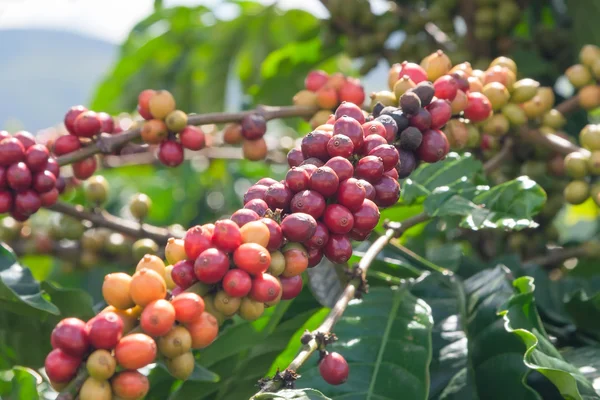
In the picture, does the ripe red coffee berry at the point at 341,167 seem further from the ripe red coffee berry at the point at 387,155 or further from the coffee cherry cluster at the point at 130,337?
the coffee cherry cluster at the point at 130,337

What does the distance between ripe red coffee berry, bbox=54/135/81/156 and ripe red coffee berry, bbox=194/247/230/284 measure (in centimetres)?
67

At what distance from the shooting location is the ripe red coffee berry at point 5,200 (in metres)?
1.33

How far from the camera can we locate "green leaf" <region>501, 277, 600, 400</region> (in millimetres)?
Answer: 1133

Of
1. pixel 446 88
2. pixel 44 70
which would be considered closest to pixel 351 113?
pixel 446 88

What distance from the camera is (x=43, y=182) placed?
1.33 meters

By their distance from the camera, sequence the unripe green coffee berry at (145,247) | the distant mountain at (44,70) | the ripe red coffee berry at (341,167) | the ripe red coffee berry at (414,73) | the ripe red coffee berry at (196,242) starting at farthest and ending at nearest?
1. the distant mountain at (44,70)
2. the unripe green coffee berry at (145,247)
3. the ripe red coffee berry at (414,73)
4. the ripe red coffee berry at (341,167)
5. the ripe red coffee berry at (196,242)

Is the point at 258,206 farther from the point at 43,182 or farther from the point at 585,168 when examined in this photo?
the point at 585,168

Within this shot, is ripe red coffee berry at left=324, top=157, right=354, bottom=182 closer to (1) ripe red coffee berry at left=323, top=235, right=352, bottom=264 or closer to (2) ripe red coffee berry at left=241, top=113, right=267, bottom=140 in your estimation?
(1) ripe red coffee berry at left=323, top=235, right=352, bottom=264

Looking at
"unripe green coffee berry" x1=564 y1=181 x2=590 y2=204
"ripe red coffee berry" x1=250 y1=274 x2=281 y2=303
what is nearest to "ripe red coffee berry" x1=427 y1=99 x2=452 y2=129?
"ripe red coffee berry" x1=250 y1=274 x2=281 y2=303

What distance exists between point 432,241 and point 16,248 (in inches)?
49.0

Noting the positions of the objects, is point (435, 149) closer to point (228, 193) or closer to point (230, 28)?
point (230, 28)

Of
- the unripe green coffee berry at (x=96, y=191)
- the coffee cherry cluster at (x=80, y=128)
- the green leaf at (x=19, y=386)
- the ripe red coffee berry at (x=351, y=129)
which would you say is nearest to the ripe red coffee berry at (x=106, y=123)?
the coffee cherry cluster at (x=80, y=128)

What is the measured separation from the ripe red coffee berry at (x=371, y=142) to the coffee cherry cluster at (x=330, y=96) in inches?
17.9

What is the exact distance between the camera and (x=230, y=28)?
307cm
